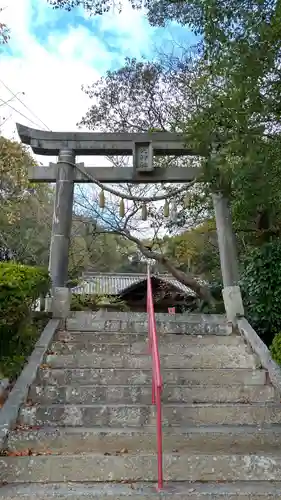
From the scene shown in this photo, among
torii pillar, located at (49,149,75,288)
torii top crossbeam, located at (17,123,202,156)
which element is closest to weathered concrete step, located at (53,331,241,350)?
torii pillar, located at (49,149,75,288)

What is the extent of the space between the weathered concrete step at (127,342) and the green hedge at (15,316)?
17.8 inches

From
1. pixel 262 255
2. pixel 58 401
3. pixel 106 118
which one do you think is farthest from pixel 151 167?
pixel 106 118

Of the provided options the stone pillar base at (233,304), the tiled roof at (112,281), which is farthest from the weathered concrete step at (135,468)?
the tiled roof at (112,281)

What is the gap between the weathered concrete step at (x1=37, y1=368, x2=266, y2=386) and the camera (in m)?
4.38

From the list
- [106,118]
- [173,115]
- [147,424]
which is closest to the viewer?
[147,424]

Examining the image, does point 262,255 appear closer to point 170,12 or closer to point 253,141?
point 253,141

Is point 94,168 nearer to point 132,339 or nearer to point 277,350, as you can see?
point 132,339

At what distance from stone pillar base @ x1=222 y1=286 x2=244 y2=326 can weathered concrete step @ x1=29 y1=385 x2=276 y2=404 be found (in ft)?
5.65

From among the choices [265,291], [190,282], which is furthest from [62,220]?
[190,282]

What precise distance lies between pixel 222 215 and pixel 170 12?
119 inches

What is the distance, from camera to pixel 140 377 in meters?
4.42

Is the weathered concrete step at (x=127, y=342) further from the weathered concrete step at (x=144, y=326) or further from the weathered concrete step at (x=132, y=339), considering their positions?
the weathered concrete step at (x=144, y=326)

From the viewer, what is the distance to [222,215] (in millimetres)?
6770

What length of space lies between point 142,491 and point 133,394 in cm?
125
